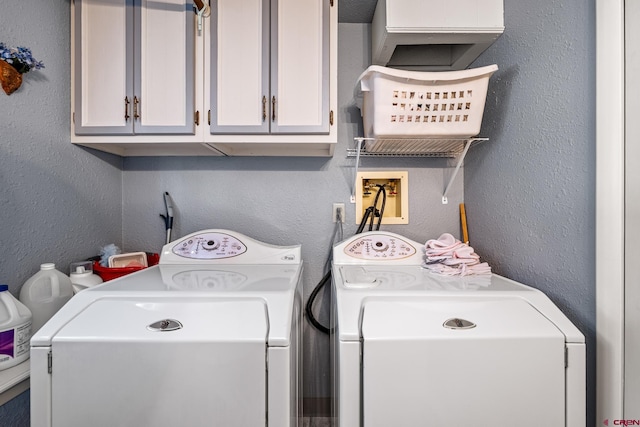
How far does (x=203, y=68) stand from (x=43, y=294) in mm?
1189

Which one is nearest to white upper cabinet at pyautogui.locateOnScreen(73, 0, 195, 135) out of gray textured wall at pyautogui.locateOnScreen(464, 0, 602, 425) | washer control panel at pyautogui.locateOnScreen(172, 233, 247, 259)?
washer control panel at pyautogui.locateOnScreen(172, 233, 247, 259)

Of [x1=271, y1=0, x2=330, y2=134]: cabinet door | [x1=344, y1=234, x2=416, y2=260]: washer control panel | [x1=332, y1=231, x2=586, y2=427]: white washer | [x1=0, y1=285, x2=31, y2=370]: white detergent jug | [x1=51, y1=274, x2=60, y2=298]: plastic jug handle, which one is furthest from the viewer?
[x1=344, y1=234, x2=416, y2=260]: washer control panel

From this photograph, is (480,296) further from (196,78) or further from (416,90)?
(196,78)

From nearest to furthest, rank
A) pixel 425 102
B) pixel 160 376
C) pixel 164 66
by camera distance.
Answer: pixel 160 376 < pixel 425 102 < pixel 164 66

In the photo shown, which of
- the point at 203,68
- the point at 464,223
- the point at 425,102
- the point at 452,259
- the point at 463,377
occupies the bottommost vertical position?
the point at 463,377

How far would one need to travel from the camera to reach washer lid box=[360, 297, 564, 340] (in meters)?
0.80

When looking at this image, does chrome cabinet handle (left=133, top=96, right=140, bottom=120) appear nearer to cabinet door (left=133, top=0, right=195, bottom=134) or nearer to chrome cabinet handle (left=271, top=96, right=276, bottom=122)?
cabinet door (left=133, top=0, right=195, bottom=134)

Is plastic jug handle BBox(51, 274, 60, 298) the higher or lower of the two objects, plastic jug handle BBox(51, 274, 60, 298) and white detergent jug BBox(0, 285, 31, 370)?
the higher

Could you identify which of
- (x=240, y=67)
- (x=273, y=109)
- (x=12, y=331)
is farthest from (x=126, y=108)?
(x=12, y=331)

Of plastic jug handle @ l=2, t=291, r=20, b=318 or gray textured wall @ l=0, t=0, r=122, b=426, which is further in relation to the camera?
gray textured wall @ l=0, t=0, r=122, b=426

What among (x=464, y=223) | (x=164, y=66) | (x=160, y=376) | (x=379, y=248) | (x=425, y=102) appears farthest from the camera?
(x=464, y=223)

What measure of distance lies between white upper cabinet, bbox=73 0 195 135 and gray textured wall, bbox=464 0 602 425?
57.8 inches

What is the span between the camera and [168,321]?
0.84m

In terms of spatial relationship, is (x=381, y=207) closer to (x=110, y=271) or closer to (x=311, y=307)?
(x=311, y=307)
